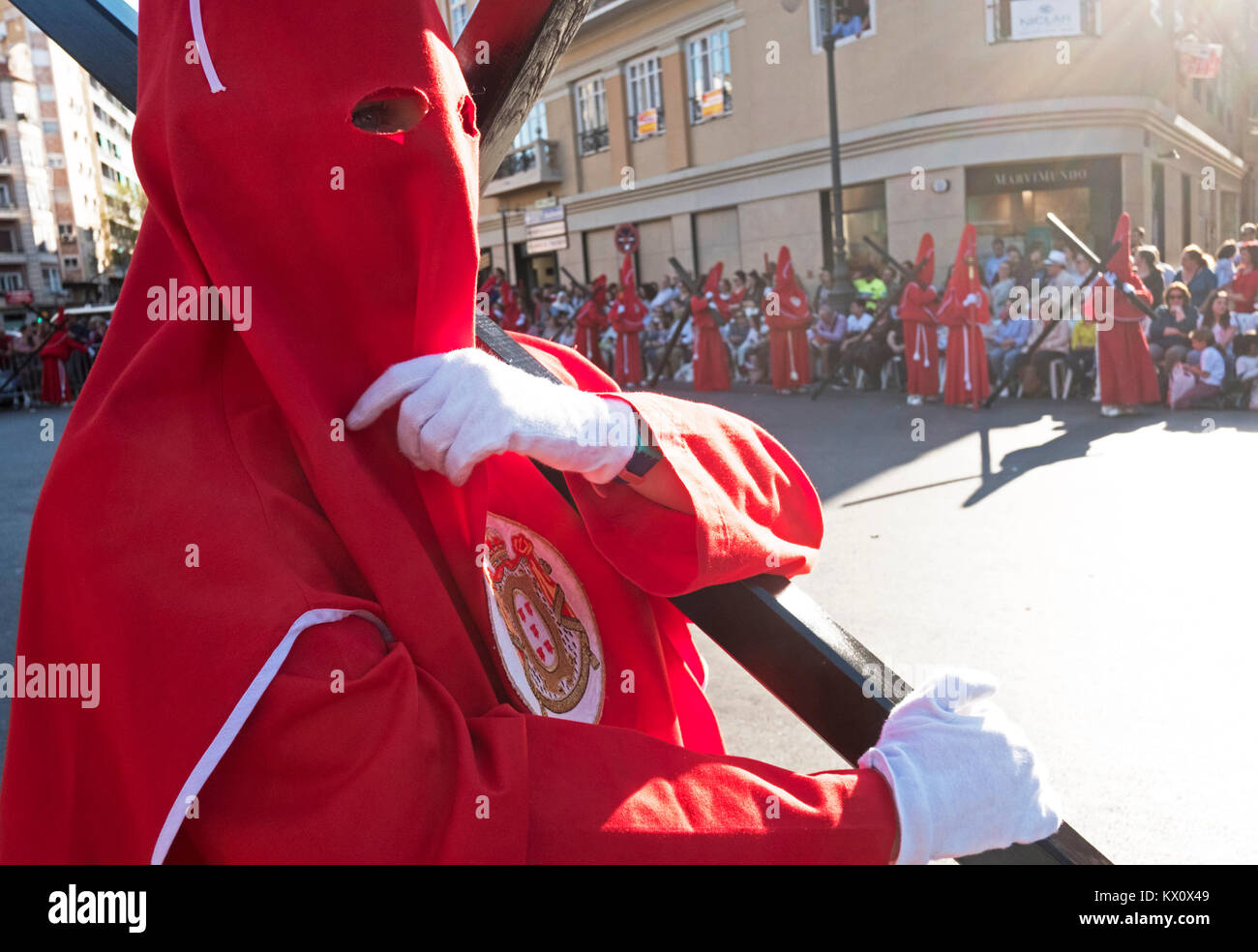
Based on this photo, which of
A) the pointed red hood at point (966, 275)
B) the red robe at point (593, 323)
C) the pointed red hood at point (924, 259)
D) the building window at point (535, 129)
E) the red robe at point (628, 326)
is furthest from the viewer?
the building window at point (535, 129)

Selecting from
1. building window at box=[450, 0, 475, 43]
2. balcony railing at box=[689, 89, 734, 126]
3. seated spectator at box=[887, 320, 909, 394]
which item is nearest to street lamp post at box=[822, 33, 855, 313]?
seated spectator at box=[887, 320, 909, 394]

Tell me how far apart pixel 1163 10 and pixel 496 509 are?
21.4m

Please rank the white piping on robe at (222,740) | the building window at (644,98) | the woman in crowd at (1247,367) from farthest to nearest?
the building window at (644,98), the woman in crowd at (1247,367), the white piping on robe at (222,740)

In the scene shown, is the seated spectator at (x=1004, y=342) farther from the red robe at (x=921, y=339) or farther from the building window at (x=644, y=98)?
the building window at (x=644, y=98)

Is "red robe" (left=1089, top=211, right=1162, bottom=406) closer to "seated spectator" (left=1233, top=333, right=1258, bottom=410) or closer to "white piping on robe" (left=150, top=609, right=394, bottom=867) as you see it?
"seated spectator" (left=1233, top=333, right=1258, bottom=410)

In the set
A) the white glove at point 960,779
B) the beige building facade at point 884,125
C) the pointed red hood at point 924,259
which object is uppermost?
the beige building facade at point 884,125

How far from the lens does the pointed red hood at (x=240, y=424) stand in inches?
34.3

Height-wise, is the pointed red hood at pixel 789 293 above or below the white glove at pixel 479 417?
above

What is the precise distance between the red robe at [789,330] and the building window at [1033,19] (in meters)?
6.47

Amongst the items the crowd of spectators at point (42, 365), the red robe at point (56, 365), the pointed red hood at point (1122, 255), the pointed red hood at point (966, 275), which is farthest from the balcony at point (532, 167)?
the pointed red hood at point (1122, 255)

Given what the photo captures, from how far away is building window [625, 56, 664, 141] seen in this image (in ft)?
75.4

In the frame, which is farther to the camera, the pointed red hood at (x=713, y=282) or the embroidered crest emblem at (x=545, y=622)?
the pointed red hood at (x=713, y=282)

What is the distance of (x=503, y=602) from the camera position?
1227 mm

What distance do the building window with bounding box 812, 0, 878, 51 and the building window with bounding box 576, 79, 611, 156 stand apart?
710 centimetres
